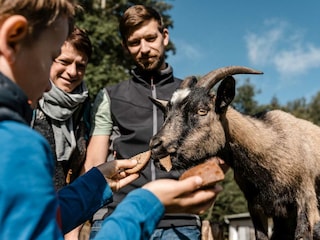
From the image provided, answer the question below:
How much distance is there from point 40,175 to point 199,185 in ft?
1.84

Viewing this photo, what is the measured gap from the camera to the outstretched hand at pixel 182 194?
53.2 inches

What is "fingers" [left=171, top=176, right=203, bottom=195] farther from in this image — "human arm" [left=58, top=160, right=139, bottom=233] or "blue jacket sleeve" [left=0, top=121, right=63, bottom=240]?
"human arm" [left=58, top=160, right=139, bottom=233]

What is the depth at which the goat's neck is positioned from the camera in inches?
166

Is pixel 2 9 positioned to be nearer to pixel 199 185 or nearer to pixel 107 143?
pixel 199 185

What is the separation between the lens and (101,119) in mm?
3883

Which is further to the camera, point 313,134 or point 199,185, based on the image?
point 313,134

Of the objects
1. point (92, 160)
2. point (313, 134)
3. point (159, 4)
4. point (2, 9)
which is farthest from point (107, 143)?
point (159, 4)

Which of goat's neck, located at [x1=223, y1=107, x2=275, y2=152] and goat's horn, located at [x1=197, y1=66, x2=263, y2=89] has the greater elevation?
goat's horn, located at [x1=197, y1=66, x2=263, y2=89]

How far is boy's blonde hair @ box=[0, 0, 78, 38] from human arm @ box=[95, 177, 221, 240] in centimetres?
58

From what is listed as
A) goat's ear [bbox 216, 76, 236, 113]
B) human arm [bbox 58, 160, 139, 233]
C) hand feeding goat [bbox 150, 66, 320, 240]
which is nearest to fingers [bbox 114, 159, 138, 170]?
human arm [bbox 58, 160, 139, 233]

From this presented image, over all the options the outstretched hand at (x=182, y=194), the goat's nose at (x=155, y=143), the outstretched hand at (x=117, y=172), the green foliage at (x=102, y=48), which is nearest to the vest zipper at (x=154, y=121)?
the goat's nose at (x=155, y=143)

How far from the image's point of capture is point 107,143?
3.86 m

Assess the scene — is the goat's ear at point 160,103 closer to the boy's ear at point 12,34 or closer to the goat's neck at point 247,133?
the goat's neck at point 247,133

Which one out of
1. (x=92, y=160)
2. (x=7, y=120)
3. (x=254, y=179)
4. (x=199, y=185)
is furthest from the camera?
(x=254, y=179)
